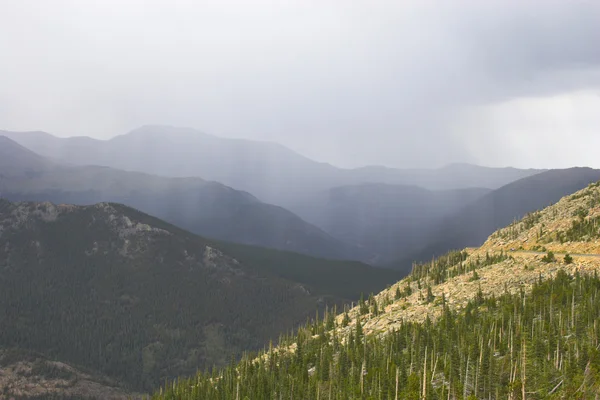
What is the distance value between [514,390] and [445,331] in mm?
39571

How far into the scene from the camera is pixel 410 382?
99562 millimetres

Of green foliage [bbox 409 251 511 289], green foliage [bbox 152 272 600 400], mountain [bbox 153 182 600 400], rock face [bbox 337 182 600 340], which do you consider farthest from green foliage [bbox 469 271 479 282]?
green foliage [bbox 152 272 600 400]

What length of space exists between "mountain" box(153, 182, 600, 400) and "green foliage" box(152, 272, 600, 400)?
0.29 m

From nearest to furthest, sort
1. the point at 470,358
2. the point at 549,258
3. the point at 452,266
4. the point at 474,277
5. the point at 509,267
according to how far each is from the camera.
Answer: the point at 470,358 < the point at 549,258 < the point at 474,277 < the point at 509,267 < the point at 452,266

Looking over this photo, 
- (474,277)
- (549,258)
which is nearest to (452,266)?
(474,277)

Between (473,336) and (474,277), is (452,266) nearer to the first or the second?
(474,277)

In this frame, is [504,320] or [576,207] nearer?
[504,320]

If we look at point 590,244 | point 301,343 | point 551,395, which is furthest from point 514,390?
point 301,343

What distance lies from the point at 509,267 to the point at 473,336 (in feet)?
168

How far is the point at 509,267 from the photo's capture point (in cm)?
15175

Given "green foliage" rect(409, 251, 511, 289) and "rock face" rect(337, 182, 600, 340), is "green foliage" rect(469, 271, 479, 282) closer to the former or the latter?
"rock face" rect(337, 182, 600, 340)

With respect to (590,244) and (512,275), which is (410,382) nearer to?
(512,275)

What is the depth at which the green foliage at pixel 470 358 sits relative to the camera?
3501 inches

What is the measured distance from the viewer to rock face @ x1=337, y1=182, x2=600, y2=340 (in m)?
139
